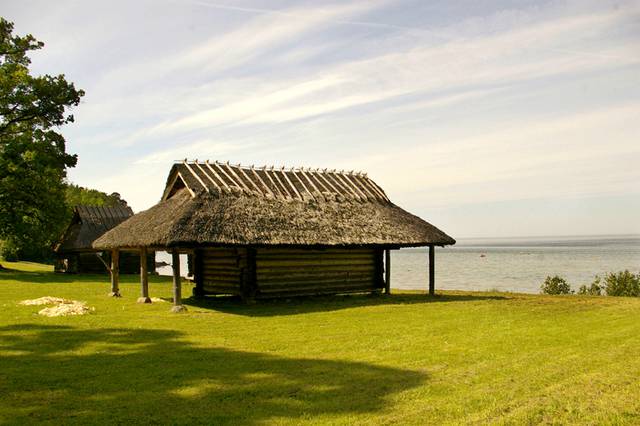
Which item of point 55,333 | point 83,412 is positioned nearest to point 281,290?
point 55,333

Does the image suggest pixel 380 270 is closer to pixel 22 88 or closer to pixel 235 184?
pixel 235 184

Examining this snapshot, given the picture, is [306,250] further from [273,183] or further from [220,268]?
[220,268]

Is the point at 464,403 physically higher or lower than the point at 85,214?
lower

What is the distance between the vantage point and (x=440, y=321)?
587 inches

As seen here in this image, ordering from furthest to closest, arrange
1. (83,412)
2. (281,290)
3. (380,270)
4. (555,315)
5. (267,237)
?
(380,270) → (281,290) → (267,237) → (555,315) → (83,412)

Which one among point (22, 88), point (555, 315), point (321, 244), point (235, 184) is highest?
point (22, 88)

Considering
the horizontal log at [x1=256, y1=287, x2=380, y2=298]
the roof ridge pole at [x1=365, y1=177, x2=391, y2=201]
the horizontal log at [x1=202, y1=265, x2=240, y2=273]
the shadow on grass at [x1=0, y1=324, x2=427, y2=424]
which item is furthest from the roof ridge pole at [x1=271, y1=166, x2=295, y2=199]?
the shadow on grass at [x1=0, y1=324, x2=427, y2=424]

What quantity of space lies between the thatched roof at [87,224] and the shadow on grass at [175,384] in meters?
27.7

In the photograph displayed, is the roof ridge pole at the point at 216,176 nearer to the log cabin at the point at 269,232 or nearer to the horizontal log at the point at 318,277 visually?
the log cabin at the point at 269,232

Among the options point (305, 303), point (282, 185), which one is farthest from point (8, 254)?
point (305, 303)

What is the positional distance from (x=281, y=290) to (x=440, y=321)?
749cm

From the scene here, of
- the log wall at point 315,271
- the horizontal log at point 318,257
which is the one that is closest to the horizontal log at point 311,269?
the log wall at point 315,271

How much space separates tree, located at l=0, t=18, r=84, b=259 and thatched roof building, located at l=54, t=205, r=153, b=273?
298 cm

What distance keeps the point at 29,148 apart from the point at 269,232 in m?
21.0
